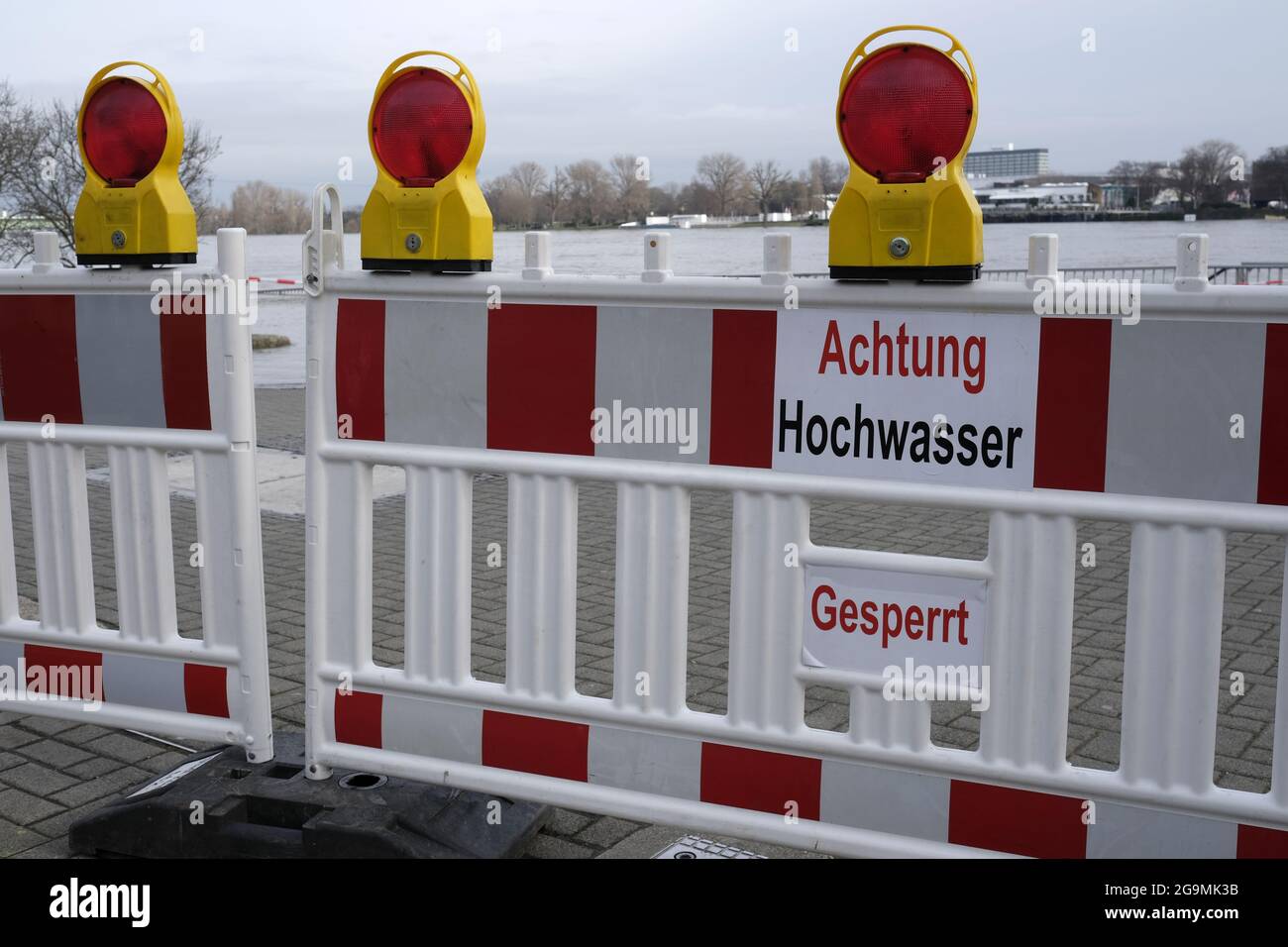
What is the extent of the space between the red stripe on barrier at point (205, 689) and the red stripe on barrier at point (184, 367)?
27.6 inches

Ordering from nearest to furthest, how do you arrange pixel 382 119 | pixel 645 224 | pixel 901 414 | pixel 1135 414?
pixel 1135 414 < pixel 901 414 < pixel 382 119 < pixel 645 224

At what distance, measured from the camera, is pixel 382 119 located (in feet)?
10.8

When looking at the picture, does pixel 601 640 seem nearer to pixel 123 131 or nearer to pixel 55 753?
pixel 55 753

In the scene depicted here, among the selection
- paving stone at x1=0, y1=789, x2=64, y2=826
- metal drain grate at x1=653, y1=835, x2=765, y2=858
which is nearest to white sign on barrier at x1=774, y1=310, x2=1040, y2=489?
metal drain grate at x1=653, y1=835, x2=765, y2=858

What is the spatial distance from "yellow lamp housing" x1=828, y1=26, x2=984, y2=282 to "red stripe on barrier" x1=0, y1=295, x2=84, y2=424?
2390mm

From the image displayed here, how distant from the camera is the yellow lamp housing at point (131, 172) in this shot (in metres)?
3.60

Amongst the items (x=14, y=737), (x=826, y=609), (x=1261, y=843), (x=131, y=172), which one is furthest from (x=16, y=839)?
(x=1261, y=843)

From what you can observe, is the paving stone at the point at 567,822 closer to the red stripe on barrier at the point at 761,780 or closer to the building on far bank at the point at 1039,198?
the red stripe on barrier at the point at 761,780

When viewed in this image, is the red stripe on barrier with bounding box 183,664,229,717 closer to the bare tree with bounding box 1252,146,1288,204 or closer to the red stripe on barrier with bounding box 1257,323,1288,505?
the red stripe on barrier with bounding box 1257,323,1288,505
